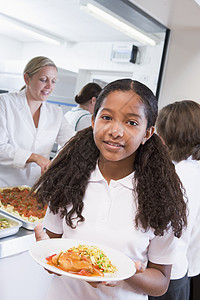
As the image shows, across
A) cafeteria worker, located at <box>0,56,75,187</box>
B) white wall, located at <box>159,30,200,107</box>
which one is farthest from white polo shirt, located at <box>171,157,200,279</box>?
white wall, located at <box>159,30,200,107</box>

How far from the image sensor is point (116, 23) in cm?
281

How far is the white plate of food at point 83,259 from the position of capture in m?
0.76

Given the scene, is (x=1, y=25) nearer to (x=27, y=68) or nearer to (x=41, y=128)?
(x=27, y=68)

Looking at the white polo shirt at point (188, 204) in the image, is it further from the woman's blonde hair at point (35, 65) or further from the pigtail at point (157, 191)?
the woman's blonde hair at point (35, 65)

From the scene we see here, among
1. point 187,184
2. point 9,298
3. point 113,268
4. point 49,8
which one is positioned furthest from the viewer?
point 49,8

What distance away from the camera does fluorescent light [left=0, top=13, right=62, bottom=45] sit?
223 cm

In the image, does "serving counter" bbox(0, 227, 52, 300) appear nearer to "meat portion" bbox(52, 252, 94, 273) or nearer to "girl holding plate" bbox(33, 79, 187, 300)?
"girl holding plate" bbox(33, 79, 187, 300)

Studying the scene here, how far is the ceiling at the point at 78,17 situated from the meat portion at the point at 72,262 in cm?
168

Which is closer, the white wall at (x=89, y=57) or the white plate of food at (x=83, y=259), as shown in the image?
the white plate of food at (x=83, y=259)

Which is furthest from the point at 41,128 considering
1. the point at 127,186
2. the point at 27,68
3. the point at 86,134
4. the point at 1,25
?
the point at 127,186

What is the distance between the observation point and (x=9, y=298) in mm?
1496

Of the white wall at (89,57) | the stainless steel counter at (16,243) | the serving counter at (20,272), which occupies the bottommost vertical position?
the serving counter at (20,272)

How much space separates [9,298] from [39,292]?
0.15 meters

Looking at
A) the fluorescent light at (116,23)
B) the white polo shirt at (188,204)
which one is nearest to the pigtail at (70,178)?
the white polo shirt at (188,204)
